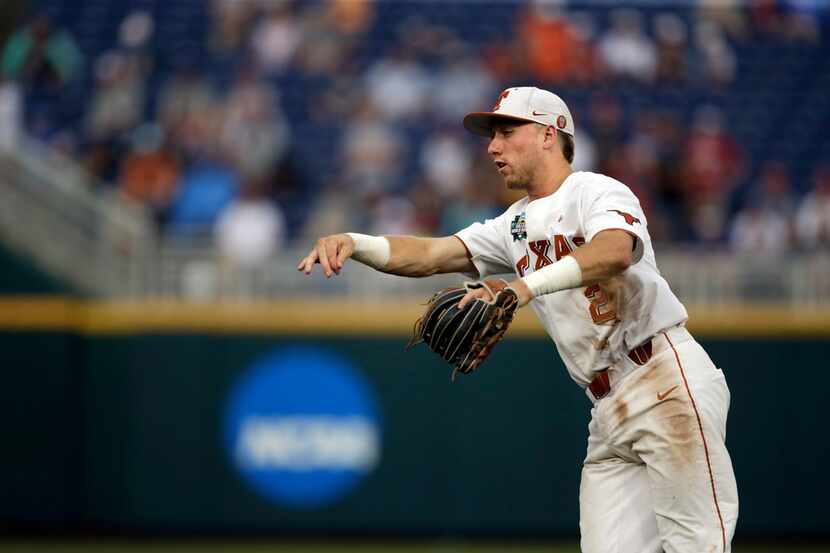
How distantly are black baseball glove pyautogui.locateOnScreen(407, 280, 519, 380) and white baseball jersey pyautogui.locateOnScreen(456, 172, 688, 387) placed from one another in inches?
17.3

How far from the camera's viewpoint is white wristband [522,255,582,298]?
4746 millimetres

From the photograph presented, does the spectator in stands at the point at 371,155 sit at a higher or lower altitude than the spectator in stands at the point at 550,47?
lower

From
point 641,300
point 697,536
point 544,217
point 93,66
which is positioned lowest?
point 697,536

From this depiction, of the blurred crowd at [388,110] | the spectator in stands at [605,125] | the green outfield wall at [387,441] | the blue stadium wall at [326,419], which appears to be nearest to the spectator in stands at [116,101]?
the blurred crowd at [388,110]

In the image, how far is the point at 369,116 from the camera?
13016 millimetres

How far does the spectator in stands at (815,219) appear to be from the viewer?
1178 cm

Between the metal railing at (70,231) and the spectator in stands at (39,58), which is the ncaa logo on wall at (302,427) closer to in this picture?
the metal railing at (70,231)

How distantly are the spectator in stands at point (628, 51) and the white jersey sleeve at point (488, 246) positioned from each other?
8861mm

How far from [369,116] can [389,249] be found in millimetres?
7525

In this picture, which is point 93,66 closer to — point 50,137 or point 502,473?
point 50,137

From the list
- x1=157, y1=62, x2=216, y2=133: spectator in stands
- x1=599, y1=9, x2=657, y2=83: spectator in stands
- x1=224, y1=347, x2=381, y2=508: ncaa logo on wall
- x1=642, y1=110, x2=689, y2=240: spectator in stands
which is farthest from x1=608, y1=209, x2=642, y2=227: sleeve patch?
x1=599, y1=9, x2=657, y2=83: spectator in stands

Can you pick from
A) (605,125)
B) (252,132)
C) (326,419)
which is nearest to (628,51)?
(605,125)

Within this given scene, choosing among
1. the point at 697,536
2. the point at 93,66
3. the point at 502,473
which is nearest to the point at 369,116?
the point at 93,66

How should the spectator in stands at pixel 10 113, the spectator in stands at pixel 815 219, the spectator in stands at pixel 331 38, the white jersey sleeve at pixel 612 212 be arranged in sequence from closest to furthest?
the white jersey sleeve at pixel 612 212
the spectator in stands at pixel 10 113
the spectator in stands at pixel 815 219
the spectator in stands at pixel 331 38
